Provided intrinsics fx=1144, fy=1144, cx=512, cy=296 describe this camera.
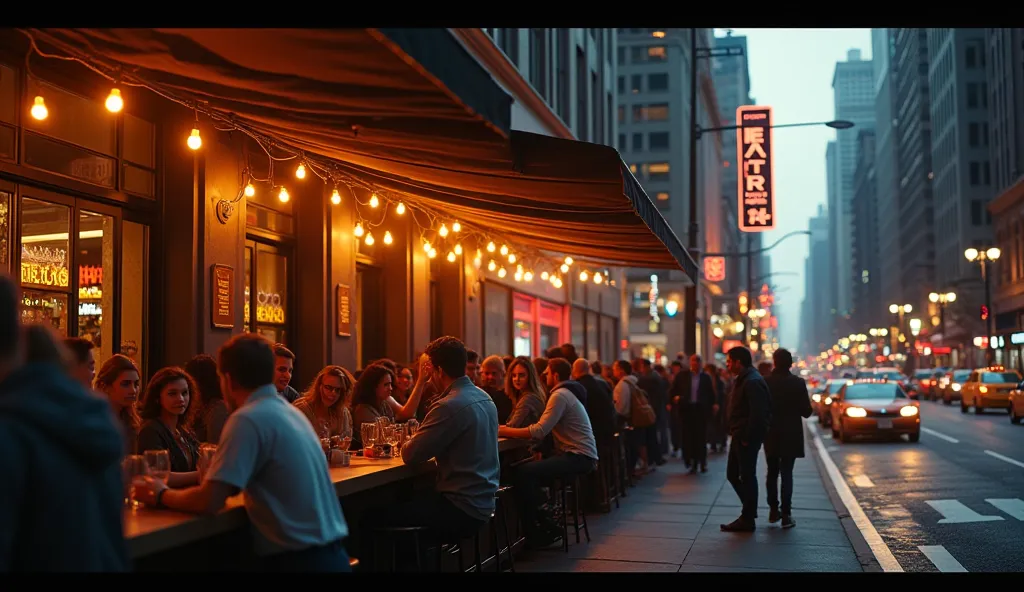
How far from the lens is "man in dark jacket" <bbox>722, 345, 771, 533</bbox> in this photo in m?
12.5

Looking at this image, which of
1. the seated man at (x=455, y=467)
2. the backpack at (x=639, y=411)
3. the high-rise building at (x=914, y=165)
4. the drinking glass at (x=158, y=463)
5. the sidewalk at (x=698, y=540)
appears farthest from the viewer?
the high-rise building at (x=914, y=165)

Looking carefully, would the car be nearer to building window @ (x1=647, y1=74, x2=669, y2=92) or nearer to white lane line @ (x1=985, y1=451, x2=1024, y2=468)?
white lane line @ (x1=985, y1=451, x2=1024, y2=468)

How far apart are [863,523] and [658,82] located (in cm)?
8672

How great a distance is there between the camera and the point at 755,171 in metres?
33.1

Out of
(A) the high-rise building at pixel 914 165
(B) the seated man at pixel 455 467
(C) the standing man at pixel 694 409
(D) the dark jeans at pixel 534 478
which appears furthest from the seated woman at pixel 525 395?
(A) the high-rise building at pixel 914 165

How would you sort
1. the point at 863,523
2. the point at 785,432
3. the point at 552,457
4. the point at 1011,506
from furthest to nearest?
the point at 1011,506, the point at 863,523, the point at 785,432, the point at 552,457

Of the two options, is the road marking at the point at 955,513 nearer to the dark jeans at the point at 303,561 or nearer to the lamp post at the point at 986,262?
the dark jeans at the point at 303,561

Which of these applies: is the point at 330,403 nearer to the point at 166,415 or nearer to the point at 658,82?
the point at 166,415

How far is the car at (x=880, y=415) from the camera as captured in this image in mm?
26875

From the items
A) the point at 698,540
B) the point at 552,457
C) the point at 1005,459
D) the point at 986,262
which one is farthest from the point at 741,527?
the point at 986,262

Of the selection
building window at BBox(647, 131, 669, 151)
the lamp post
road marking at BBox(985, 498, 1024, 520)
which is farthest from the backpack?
building window at BBox(647, 131, 669, 151)

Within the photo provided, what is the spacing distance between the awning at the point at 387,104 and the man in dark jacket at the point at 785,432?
2876 mm

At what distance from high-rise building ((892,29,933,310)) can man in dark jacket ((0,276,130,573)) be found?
121 meters

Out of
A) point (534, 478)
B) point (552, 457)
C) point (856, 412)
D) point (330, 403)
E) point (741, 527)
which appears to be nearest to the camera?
point (330, 403)
